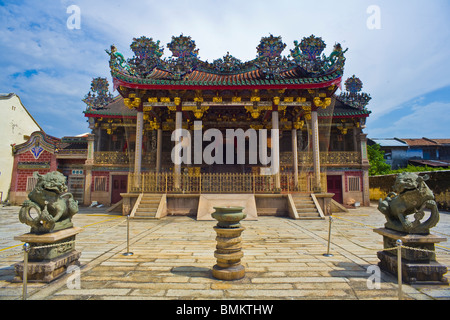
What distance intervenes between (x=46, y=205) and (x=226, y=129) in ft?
42.7

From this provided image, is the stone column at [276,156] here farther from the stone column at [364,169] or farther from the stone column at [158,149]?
the stone column at [364,169]

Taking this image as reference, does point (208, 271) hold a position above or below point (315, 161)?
below

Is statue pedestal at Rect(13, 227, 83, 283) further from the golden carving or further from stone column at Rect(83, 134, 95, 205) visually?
stone column at Rect(83, 134, 95, 205)

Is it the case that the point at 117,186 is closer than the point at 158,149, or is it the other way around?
the point at 158,149

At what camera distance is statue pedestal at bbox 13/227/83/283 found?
132 inches

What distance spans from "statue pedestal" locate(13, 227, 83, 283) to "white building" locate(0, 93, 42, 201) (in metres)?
20.4

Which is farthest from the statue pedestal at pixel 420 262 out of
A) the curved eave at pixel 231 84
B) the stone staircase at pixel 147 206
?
the curved eave at pixel 231 84

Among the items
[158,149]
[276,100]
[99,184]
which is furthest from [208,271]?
[99,184]

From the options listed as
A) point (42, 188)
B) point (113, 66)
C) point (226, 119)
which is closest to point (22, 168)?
point (113, 66)

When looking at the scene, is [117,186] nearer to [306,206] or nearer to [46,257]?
[306,206]

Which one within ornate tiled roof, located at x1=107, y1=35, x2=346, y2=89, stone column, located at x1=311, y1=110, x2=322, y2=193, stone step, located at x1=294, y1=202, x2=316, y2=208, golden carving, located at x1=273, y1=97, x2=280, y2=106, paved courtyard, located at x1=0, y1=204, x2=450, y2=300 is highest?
ornate tiled roof, located at x1=107, y1=35, x2=346, y2=89

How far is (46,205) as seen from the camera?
11.7ft

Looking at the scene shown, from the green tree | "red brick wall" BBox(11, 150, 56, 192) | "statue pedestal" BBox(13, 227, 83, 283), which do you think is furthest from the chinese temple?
the green tree

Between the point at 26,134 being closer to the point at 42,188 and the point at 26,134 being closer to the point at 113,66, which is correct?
the point at 113,66
